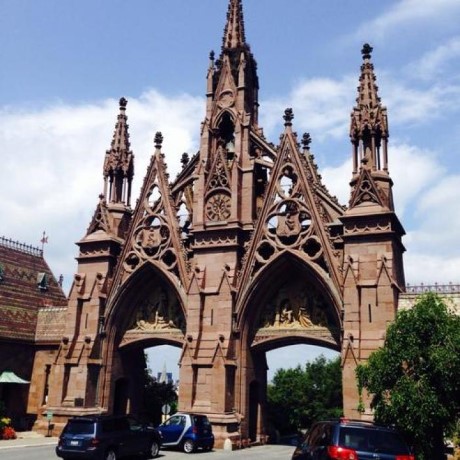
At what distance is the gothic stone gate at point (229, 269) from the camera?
98.2ft

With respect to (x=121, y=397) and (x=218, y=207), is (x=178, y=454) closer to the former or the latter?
(x=121, y=397)

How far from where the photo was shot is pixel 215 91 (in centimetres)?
3909

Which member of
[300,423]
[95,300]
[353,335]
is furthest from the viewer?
[300,423]

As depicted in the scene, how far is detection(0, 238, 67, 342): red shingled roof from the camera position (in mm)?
39000

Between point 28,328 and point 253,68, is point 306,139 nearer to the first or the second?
point 253,68

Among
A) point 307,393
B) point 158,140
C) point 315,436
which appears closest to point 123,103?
point 158,140

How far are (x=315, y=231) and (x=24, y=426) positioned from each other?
21.8 meters

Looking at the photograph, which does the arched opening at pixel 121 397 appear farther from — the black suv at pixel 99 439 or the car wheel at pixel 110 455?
the car wheel at pixel 110 455

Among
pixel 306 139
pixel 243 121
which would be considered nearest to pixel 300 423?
pixel 306 139

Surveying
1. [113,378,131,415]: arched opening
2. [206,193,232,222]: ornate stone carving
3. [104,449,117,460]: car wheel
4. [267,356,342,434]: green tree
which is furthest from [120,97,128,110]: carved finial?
[267,356,342,434]: green tree

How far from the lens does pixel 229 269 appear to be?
3300 cm

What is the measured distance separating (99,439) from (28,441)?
1186 cm

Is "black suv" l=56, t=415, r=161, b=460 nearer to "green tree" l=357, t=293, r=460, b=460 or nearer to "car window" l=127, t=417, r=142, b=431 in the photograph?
"car window" l=127, t=417, r=142, b=431

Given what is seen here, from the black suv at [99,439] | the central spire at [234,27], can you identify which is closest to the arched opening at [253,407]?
the black suv at [99,439]
